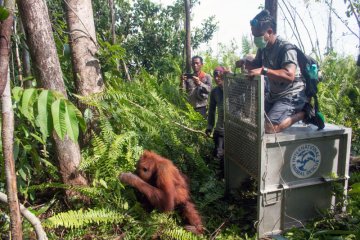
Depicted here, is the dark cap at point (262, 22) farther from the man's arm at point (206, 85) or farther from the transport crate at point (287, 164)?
the man's arm at point (206, 85)

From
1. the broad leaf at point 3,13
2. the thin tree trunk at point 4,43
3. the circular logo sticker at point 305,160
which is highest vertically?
the broad leaf at point 3,13

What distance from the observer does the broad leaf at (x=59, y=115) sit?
1.81 metres

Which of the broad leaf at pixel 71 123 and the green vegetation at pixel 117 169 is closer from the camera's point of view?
the broad leaf at pixel 71 123

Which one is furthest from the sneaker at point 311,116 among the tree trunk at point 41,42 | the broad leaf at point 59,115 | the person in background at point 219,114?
the broad leaf at point 59,115

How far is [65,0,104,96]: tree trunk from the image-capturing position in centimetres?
409

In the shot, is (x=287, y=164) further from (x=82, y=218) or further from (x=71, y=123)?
(x=71, y=123)

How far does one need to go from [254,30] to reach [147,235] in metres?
2.74

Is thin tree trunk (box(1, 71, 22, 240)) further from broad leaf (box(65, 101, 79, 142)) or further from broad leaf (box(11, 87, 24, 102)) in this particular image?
broad leaf (box(11, 87, 24, 102))

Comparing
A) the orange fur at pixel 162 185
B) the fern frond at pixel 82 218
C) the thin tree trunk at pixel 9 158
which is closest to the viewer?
the thin tree trunk at pixel 9 158

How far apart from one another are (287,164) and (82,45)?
2881 millimetres

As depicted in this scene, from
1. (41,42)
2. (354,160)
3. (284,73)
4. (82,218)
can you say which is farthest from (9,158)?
(354,160)

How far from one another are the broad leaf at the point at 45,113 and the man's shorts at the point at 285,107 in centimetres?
273

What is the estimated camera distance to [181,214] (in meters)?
3.82

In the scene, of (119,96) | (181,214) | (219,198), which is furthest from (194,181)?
(119,96)
